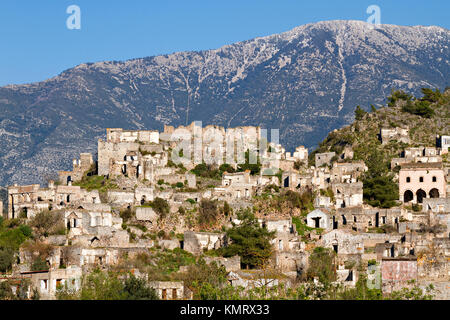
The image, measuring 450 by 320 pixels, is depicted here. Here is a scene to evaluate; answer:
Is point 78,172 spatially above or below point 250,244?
above

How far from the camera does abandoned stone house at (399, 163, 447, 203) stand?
71.1 metres

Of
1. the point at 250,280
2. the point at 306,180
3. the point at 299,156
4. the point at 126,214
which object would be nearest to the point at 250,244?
the point at 250,280

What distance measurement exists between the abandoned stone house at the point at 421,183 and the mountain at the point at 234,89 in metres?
41.8

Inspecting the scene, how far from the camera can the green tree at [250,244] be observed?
5734 centimetres

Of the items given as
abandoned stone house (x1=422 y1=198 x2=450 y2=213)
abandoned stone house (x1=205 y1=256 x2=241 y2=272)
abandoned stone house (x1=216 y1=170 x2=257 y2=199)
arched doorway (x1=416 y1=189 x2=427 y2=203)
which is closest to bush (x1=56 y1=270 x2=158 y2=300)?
abandoned stone house (x1=205 y1=256 x2=241 y2=272)

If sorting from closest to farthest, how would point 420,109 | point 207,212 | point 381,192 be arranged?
point 207,212 → point 381,192 → point 420,109

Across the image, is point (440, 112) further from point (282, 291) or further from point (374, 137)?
point (282, 291)

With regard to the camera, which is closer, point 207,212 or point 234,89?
point 207,212

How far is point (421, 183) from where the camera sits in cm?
7131

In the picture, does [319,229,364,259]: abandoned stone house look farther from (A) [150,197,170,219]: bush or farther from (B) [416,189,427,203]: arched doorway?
(B) [416,189,427,203]: arched doorway

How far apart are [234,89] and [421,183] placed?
87.1 m

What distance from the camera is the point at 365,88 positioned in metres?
142

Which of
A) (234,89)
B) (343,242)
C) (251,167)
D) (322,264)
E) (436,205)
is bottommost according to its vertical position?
(322,264)

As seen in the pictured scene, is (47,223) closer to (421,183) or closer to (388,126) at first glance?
(421,183)
